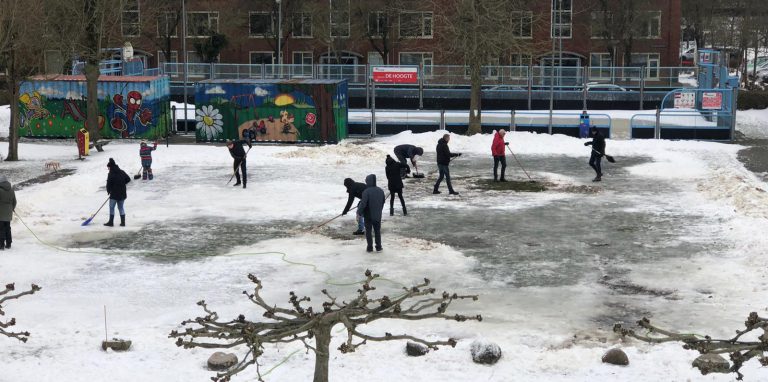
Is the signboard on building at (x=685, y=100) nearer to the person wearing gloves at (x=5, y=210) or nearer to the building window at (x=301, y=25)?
the person wearing gloves at (x=5, y=210)

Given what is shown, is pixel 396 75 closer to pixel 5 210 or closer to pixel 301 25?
pixel 301 25

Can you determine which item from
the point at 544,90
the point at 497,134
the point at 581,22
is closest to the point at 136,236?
the point at 497,134

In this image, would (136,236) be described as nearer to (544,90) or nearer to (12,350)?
(12,350)

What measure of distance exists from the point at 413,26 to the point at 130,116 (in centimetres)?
3075

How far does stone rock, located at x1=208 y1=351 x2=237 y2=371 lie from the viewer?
1213 cm

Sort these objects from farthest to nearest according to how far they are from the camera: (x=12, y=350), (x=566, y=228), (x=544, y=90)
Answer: (x=544, y=90), (x=566, y=228), (x=12, y=350)

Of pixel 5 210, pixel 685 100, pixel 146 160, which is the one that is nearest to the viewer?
pixel 5 210

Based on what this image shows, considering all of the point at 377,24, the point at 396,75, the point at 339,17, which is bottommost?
the point at 396,75

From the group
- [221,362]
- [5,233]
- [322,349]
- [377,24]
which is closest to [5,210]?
[5,233]

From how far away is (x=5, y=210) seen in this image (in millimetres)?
18531

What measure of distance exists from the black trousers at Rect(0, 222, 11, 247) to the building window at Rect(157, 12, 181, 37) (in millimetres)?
46748

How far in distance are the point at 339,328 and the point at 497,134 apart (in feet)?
44.9

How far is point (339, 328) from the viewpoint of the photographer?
1330 cm

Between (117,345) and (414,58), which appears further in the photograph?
(414,58)
